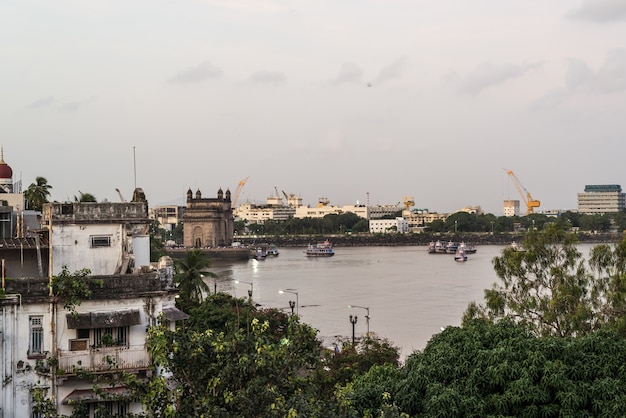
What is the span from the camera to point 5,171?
3125 cm

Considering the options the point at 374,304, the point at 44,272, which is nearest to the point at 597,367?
the point at 44,272

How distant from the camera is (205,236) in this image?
138 m

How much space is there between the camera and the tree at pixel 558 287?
19.9m

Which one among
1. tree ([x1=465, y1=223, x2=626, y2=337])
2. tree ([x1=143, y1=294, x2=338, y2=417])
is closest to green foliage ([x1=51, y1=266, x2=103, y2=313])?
tree ([x1=143, y1=294, x2=338, y2=417])

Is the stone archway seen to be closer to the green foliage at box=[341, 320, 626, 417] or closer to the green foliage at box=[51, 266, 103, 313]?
the green foliage at box=[341, 320, 626, 417]

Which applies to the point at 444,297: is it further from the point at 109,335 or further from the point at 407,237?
the point at 407,237

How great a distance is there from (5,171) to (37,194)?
8.83 ft

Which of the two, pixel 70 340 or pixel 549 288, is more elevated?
pixel 70 340

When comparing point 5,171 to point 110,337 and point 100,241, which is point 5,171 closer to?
point 100,241

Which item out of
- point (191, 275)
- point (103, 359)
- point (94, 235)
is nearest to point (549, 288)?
point (94, 235)

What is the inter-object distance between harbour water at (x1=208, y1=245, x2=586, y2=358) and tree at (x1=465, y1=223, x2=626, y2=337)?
640cm

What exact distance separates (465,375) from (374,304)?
3972cm

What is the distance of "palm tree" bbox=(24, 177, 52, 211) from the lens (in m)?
32.6

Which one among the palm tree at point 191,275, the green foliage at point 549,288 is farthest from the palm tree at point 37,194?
the green foliage at point 549,288
